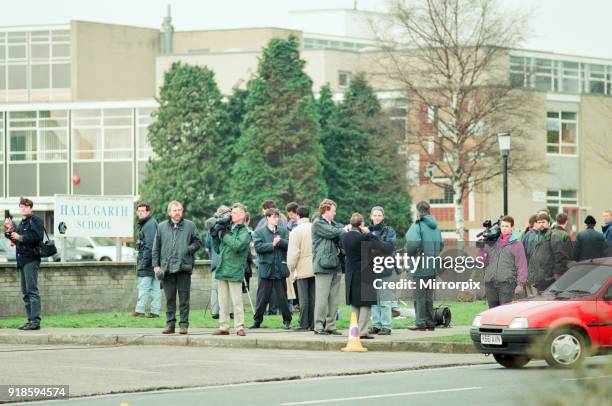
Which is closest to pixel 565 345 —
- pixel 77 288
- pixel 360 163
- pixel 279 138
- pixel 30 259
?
pixel 30 259

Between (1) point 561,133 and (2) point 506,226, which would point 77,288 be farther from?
(1) point 561,133

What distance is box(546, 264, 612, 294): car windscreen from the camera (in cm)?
1695

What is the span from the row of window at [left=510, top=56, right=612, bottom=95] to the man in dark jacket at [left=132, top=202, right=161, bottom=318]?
5943 cm

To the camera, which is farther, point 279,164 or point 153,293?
point 279,164

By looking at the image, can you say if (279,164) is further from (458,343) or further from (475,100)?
(458,343)

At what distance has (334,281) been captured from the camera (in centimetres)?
2111

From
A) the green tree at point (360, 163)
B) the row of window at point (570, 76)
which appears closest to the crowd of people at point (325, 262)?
the green tree at point (360, 163)

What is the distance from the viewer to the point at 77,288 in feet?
89.2

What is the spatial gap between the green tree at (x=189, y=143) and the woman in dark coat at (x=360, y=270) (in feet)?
159

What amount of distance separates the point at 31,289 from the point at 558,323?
9.13m

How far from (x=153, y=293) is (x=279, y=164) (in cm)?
4375

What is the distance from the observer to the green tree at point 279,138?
221ft

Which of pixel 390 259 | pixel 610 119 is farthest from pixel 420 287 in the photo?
pixel 610 119

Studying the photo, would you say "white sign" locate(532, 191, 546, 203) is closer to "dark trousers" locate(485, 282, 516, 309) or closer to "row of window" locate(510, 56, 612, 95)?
"row of window" locate(510, 56, 612, 95)
